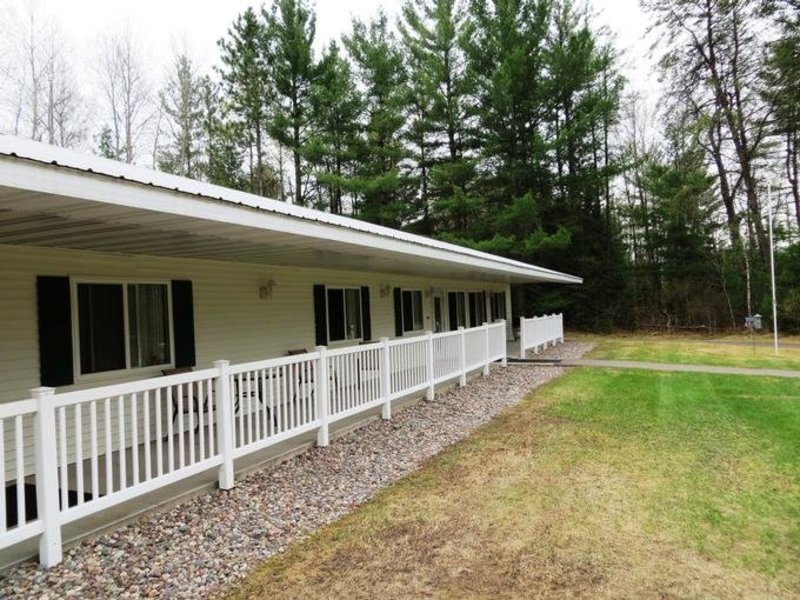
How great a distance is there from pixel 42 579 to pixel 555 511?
350cm

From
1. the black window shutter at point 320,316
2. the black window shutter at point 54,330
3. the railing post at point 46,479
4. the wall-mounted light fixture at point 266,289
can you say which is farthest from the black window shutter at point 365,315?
the railing post at point 46,479

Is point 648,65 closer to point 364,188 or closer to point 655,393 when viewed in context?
point 364,188

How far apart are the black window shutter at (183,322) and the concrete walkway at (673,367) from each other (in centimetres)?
926

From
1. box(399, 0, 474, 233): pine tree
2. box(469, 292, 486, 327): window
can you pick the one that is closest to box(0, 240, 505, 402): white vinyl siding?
box(469, 292, 486, 327): window

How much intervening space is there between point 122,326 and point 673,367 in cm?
1184

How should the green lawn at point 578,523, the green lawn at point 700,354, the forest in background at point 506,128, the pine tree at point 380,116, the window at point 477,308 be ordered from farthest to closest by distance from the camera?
the pine tree at point 380,116 → the forest in background at point 506,128 → the window at point 477,308 → the green lawn at point 700,354 → the green lawn at point 578,523

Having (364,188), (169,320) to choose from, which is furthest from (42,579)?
(364,188)

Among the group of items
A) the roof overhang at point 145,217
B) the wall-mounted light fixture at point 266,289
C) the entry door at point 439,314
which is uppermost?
the roof overhang at point 145,217

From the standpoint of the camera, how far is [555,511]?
4.28 meters

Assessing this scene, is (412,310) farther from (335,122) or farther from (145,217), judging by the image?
(335,122)

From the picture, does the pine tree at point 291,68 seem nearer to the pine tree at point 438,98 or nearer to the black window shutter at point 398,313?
the pine tree at point 438,98

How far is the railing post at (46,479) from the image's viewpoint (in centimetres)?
314

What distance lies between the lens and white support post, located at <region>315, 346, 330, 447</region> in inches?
227

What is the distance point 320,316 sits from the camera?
32.1ft
